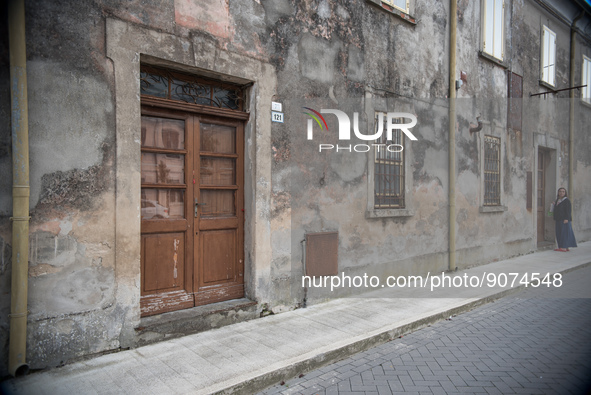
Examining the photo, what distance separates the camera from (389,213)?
6.89 metres

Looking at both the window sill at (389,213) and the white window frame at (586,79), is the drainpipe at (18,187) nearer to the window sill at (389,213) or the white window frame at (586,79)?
the window sill at (389,213)

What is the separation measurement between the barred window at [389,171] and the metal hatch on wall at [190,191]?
8.97 ft

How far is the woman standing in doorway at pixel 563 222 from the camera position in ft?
37.2

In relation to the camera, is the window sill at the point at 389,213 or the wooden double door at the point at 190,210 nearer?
the wooden double door at the point at 190,210

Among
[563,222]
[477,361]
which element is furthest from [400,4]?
[563,222]

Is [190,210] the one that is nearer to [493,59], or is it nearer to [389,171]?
[389,171]

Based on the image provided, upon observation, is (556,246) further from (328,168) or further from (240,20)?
(240,20)

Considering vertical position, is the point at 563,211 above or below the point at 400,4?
below

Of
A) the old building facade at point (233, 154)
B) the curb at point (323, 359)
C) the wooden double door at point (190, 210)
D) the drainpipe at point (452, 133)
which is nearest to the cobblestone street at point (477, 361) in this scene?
the curb at point (323, 359)

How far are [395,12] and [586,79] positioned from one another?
1107 centimetres

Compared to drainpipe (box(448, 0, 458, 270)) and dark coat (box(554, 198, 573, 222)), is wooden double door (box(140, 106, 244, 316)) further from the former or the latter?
dark coat (box(554, 198, 573, 222))

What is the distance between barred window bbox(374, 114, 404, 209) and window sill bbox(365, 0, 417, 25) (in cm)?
182

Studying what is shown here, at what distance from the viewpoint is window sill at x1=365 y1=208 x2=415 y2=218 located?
6.57 metres

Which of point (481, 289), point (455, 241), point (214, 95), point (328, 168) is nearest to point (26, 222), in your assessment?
point (214, 95)
